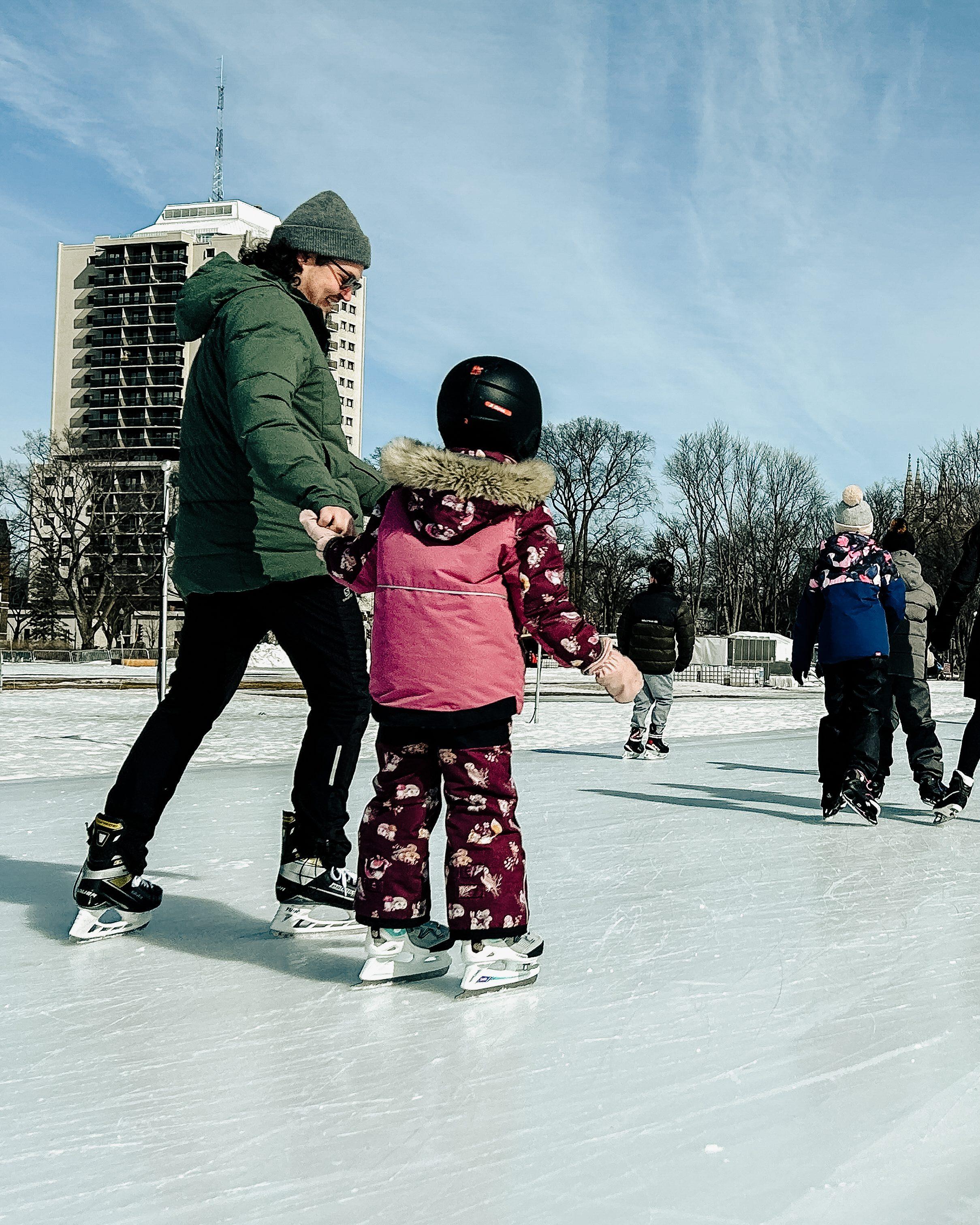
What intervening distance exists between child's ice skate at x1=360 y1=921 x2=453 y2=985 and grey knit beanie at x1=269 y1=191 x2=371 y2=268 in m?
1.54

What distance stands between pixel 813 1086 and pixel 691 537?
53456mm

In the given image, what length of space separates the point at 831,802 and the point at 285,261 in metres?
3.41

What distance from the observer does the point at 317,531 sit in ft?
7.82

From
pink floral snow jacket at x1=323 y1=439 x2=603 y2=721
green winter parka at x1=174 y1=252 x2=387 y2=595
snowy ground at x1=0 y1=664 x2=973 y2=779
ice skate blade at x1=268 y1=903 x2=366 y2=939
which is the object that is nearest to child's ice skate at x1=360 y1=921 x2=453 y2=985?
ice skate blade at x1=268 y1=903 x2=366 y2=939

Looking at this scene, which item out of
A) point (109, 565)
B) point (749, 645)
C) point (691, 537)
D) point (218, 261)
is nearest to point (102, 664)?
point (109, 565)

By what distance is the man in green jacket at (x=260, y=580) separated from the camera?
8.33 feet

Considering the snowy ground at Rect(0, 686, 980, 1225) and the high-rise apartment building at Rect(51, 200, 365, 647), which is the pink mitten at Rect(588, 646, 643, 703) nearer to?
the snowy ground at Rect(0, 686, 980, 1225)

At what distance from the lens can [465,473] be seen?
225 centimetres

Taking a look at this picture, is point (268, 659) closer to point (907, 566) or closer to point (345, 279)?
point (907, 566)

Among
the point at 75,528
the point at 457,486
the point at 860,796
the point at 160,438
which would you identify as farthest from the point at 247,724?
the point at 160,438

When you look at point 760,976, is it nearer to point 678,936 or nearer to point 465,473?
point 678,936

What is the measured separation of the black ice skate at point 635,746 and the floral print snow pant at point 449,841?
5.89 metres

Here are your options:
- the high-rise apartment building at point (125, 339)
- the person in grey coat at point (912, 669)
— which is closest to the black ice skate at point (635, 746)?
the person in grey coat at point (912, 669)

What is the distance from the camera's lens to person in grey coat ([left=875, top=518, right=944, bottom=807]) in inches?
224
